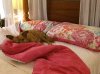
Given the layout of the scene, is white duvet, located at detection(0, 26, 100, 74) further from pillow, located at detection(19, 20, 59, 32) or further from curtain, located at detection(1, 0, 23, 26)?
curtain, located at detection(1, 0, 23, 26)

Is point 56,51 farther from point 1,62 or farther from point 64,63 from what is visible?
point 1,62

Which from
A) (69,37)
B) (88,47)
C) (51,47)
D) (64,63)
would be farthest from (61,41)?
(64,63)

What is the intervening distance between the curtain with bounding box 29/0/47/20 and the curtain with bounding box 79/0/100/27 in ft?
2.24

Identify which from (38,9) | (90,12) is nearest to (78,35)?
(90,12)

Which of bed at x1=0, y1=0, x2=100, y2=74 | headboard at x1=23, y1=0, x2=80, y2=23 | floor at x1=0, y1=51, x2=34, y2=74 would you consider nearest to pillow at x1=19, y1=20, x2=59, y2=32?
headboard at x1=23, y1=0, x2=80, y2=23

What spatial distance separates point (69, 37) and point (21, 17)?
143 centimetres

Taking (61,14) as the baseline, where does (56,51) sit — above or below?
below

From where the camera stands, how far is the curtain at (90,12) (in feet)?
6.88

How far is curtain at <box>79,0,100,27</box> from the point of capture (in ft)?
6.88

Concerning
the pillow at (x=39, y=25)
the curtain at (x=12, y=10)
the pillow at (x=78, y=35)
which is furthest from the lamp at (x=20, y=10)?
the pillow at (x=78, y=35)

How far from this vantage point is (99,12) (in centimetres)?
209

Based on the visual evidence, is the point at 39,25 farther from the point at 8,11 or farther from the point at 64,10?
the point at 8,11

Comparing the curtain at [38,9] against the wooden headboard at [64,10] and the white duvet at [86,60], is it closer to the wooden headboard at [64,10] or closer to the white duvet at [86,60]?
the wooden headboard at [64,10]

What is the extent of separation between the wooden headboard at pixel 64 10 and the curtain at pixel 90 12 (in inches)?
4.4
